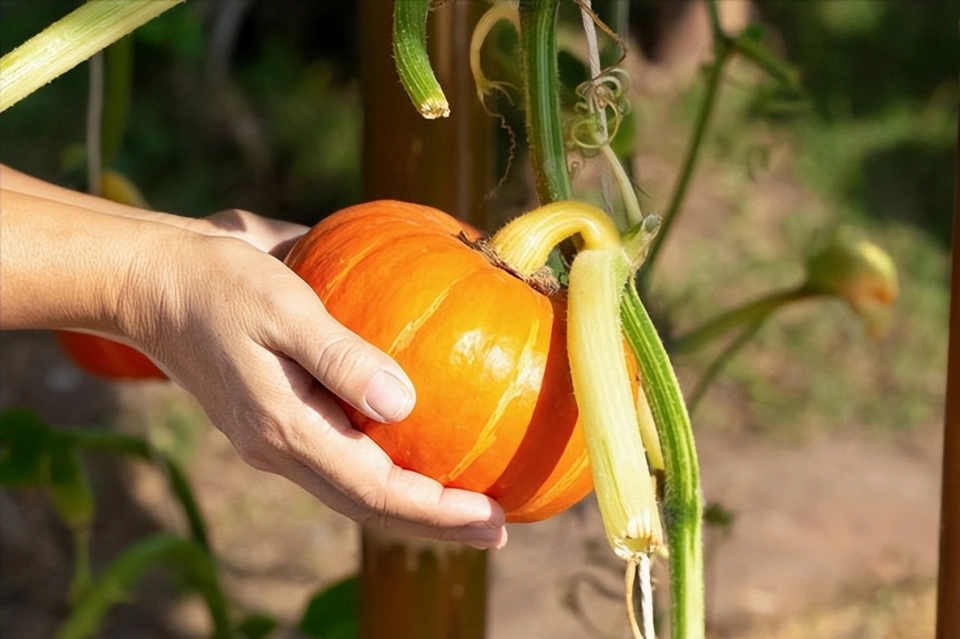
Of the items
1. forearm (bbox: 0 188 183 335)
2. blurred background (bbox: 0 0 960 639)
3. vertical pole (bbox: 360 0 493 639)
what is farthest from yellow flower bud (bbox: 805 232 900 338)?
forearm (bbox: 0 188 183 335)

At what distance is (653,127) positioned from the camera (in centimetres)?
311

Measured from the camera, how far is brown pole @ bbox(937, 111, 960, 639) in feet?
2.79

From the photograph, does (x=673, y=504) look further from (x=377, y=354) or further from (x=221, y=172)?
(x=221, y=172)

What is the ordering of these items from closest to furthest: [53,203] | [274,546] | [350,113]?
1. [53,203]
2. [274,546]
3. [350,113]

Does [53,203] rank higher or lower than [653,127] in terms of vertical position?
lower

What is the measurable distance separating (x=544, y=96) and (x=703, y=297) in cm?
195

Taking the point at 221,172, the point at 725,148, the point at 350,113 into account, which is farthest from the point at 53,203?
the point at 725,148

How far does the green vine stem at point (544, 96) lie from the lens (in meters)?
0.75

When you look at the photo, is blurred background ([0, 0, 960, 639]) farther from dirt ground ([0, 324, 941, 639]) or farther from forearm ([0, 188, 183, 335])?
forearm ([0, 188, 183, 335])

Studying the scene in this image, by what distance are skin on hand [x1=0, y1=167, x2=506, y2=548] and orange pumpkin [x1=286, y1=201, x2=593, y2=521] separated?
0.06 feet

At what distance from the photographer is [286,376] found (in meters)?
0.72

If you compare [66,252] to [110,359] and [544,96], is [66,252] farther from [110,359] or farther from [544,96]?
[110,359]

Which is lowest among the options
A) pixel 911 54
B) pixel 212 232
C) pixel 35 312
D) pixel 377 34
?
pixel 35 312

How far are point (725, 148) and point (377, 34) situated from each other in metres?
2.15
